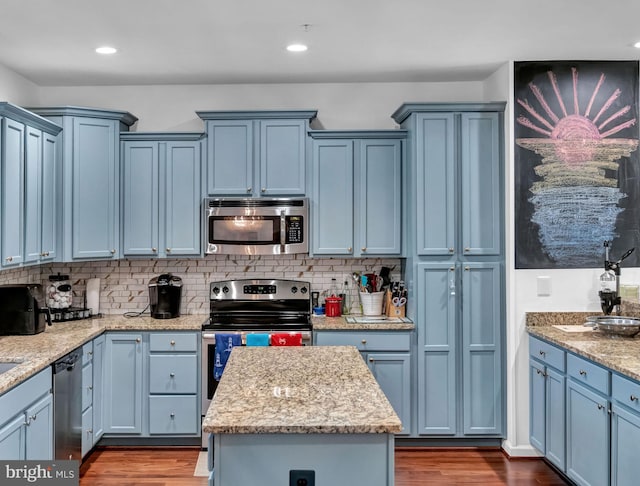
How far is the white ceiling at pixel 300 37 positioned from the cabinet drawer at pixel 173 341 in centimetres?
194

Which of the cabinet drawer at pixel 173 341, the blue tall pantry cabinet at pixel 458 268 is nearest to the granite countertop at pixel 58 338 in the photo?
the cabinet drawer at pixel 173 341

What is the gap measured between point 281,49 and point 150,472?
2907 mm

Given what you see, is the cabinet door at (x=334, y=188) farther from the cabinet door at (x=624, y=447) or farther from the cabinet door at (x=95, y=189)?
the cabinet door at (x=624, y=447)

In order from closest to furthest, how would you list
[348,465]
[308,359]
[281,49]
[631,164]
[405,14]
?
[348,465] < [308,359] < [405,14] < [281,49] < [631,164]

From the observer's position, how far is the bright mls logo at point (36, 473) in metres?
2.58

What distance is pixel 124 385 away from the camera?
415 cm

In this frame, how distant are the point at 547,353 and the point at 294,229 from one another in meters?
1.96

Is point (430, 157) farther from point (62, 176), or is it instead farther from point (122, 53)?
point (62, 176)

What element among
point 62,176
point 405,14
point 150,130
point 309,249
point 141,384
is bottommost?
point 141,384

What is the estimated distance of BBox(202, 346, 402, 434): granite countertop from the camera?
192 cm

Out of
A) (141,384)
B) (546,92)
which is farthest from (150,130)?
(546,92)

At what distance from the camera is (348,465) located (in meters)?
1.97

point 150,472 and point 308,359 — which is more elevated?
point 308,359

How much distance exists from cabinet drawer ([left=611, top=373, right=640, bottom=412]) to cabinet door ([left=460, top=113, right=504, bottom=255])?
1.45 m
